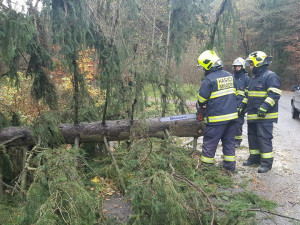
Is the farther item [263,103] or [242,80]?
[242,80]

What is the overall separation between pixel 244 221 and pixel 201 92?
2.27 m

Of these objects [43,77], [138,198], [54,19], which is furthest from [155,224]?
[43,77]

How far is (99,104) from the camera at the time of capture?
5.55m

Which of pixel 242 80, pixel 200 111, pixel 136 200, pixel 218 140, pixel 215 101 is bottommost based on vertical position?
pixel 136 200

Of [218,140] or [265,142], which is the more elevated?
[218,140]

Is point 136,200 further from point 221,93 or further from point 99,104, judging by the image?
point 99,104

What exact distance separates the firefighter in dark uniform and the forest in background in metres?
0.72

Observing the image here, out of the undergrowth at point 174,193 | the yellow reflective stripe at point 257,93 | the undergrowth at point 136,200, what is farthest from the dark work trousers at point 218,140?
the undergrowth at point 136,200

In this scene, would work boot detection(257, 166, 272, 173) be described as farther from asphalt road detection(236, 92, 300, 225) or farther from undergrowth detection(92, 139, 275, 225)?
undergrowth detection(92, 139, 275, 225)

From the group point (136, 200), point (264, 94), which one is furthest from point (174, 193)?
point (264, 94)

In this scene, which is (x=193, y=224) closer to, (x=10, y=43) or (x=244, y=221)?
(x=244, y=221)

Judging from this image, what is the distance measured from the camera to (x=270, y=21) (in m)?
25.0

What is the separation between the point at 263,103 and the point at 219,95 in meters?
0.83

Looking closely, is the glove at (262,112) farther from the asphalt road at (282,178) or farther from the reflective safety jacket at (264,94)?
the asphalt road at (282,178)
